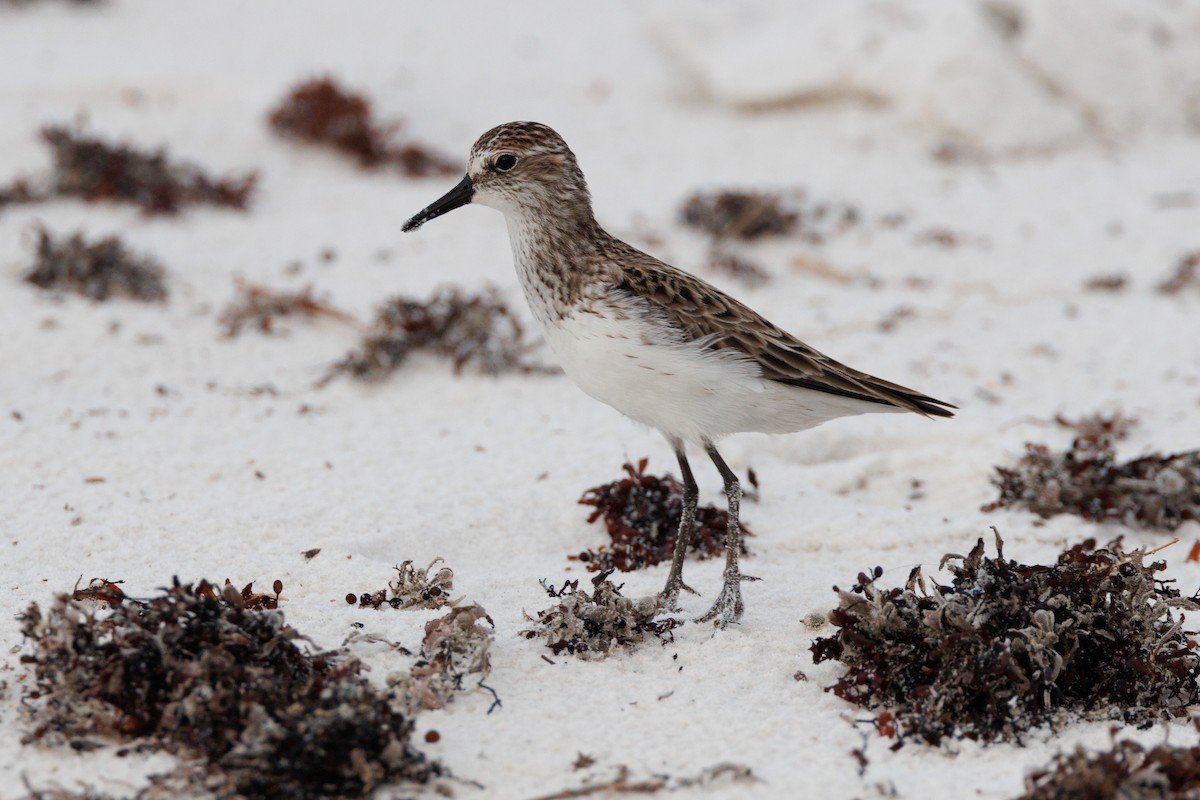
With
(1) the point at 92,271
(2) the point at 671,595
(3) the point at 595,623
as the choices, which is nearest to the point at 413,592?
(3) the point at 595,623

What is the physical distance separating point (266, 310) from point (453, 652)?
458 cm

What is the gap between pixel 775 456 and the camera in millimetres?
6840

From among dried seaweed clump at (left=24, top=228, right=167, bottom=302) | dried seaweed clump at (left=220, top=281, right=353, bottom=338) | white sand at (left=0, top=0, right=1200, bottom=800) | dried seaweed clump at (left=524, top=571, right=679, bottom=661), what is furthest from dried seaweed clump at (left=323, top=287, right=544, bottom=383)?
dried seaweed clump at (left=524, top=571, right=679, bottom=661)

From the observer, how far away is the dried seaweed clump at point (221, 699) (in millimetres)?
3441

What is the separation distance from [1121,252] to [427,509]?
7.13m

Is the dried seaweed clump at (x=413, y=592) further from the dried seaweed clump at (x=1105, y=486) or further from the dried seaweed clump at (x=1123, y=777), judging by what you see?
the dried seaweed clump at (x=1105, y=486)

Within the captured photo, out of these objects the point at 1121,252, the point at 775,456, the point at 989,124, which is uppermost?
the point at 989,124

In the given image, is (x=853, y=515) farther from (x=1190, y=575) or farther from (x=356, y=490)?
(x=356, y=490)

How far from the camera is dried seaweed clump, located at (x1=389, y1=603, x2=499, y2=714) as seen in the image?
159 inches

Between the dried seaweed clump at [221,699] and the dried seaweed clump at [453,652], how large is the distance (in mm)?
199

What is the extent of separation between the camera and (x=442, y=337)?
25.2ft

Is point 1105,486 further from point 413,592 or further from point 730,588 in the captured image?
point 413,592

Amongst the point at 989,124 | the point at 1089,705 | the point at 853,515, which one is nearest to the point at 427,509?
the point at 853,515

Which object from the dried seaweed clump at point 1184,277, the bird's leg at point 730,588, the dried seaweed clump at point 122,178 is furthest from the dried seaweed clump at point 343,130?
the bird's leg at point 730,588
